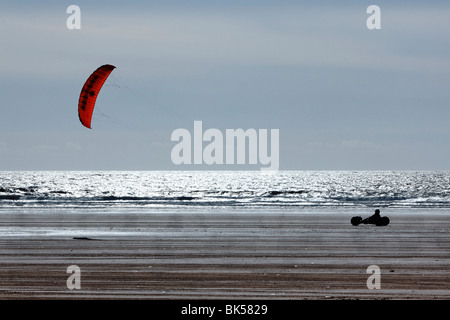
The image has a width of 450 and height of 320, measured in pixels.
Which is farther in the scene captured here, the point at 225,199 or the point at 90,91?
the point at 225,199

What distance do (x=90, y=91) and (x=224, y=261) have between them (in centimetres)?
1409

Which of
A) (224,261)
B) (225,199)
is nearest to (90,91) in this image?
(224,261)

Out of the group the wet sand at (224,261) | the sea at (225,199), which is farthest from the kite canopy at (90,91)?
the sea at (225,199)

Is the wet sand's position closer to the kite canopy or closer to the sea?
the kite canopy

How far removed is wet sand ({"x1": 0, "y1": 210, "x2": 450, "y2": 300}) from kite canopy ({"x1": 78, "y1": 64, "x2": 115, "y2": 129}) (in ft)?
18.8

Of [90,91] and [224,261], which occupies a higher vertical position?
[90,91]

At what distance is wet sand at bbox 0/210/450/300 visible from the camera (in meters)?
18.1

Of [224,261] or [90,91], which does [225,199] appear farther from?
[224,261]

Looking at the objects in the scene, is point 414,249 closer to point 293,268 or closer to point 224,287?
point 293,268

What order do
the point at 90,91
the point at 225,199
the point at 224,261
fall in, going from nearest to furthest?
1. the point at 224,261
2. the point at 90,91
3. the point at 225,199

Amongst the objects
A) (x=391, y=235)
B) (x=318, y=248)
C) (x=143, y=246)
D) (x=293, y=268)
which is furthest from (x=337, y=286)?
(x=391, y=235)

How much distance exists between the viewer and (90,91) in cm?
3522

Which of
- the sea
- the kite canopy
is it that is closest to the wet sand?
the kite canopy
